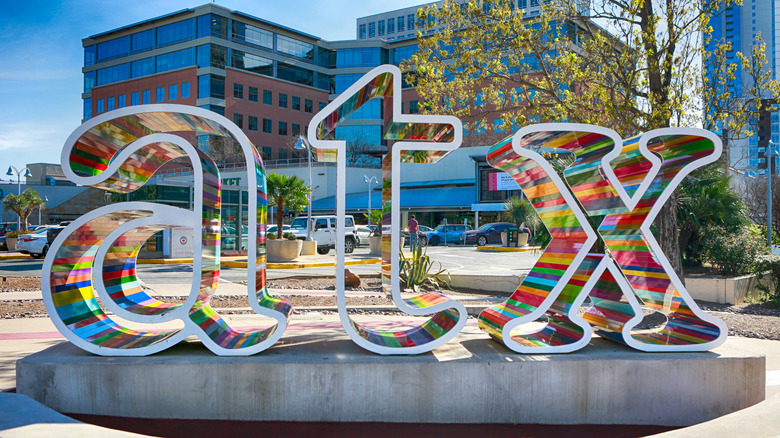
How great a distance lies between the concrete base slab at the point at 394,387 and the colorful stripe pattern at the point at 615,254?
268mm

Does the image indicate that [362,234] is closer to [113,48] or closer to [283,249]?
[283,249]

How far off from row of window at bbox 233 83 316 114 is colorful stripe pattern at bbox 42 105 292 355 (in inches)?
2221

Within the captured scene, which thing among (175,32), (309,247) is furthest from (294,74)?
(309,247)

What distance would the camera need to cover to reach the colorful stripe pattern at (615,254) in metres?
4.75

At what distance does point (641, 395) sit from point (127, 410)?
13.1ft

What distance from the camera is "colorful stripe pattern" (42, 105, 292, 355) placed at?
4523 millimetres

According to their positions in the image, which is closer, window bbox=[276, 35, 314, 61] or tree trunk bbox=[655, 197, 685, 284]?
tree trunk bbox=[655, 197, 685, 284]

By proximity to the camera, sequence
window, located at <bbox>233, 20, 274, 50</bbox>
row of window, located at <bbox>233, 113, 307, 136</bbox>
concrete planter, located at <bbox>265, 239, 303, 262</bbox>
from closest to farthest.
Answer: concrete planter, located at <bbox>265, 239, 303, 262</bbox>, window, located at <bbox>233, 20, 274, 50</bbox>, row of window, located at <bbox>233, 113, 307, 136</bbox>

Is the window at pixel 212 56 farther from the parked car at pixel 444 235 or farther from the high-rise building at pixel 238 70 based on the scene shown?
the parked car at pixel 444 235

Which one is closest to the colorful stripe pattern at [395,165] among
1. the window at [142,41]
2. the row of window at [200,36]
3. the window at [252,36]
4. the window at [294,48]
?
the row of window at [200,36]

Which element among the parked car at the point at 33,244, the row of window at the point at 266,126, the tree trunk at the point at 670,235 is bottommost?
the parked car at the point at 33,244

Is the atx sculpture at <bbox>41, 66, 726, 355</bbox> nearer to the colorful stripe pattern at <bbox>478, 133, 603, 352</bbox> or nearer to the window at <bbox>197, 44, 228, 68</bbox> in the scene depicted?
the colorful stripe pattern at <bbox>478, 133, 603, 352</bbox>

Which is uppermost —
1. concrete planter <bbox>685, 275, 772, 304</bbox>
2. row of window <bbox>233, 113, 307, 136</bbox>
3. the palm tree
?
row of window <bbox>233, 113, 307, 136</bbox>

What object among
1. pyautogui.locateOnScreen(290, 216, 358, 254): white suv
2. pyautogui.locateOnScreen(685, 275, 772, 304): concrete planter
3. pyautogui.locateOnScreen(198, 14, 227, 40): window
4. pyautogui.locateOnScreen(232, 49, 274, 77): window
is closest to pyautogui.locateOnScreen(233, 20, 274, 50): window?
pyautogui.locateOnScreen(232, 49, 274, 77): window
